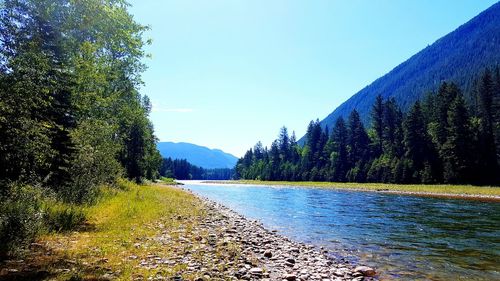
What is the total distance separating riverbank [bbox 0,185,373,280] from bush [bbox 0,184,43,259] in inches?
18.2

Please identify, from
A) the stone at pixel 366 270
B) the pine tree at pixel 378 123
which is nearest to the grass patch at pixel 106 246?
the stone at pixel 366 270

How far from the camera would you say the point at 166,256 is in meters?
10.9

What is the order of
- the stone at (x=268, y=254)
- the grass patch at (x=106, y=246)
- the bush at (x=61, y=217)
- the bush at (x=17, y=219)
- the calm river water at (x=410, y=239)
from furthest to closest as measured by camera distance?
1. the bush at (x=61, y=217)
2. the stone at (x=268, y=254)
3. the calm river water at (x=410, y=239)
4. the bush at (x=17, y=219)
5. the grass patch at (x=106, y=246)

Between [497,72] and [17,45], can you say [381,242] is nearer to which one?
[17,45]

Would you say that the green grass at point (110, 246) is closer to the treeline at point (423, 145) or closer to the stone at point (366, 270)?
the stone at point (366, 270)

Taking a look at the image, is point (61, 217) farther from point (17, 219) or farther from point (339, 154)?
point (339, 154)

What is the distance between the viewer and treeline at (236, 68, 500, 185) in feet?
216

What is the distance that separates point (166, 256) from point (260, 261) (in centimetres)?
320

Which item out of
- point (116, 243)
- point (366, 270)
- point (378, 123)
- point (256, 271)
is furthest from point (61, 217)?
point (378, 123)

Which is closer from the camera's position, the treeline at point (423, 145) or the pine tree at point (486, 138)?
the pine tree at point (486, 138)

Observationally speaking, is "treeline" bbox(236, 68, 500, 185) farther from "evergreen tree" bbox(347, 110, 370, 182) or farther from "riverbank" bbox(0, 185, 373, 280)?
"riverbank" bbox(0, 185, 373, 280)

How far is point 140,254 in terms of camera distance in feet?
35.9

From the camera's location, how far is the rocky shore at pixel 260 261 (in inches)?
388

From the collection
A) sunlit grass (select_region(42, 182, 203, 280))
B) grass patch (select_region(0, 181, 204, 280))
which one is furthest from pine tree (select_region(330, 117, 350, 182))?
Result: grass patch (select_region(0, 181, 204, 280))
